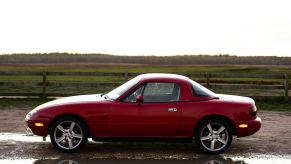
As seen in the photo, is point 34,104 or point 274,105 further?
point 274,105

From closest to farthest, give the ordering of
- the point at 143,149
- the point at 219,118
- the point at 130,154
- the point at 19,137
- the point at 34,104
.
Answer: the point at 130,154, the point at 219,118, the point at 143,149, the point at 19,137, the point at 34,104

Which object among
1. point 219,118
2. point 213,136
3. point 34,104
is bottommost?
point 34,104

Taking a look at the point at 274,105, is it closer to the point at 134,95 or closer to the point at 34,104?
the point at 34,104

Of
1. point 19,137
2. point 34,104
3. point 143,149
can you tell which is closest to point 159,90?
point 143,149

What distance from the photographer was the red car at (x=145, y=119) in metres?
8.38

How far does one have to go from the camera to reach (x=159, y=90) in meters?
8.79

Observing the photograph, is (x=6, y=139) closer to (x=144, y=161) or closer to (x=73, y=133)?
(x=73, y=133)

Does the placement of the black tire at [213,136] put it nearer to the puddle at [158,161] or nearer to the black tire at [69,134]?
the puddle at [158,161]

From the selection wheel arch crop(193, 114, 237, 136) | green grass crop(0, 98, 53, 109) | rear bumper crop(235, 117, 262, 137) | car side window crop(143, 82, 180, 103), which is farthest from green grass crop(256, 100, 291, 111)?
car side window crop(143, 82, 180, 103)

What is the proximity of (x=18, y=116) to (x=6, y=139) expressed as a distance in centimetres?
421

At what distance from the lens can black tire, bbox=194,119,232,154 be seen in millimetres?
8453

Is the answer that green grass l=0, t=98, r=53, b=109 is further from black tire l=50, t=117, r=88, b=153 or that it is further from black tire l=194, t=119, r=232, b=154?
black tire l=194, t=119, r=232, b=154

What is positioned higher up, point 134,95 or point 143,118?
point 134,95

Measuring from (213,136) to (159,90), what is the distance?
1265 millimetres
